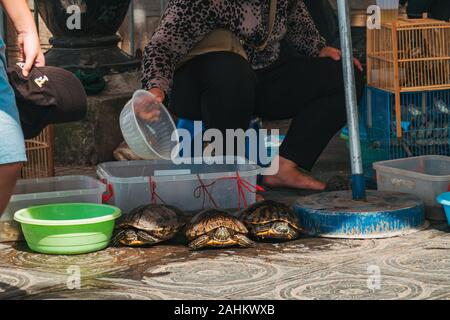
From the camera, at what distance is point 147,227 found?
4445 mm

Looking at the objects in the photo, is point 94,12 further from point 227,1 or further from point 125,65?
point 227,1

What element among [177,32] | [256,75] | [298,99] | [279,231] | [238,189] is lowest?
[279,231]

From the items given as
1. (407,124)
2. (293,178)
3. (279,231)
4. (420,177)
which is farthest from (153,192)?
(407,124)

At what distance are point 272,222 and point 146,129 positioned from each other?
0.79 meters

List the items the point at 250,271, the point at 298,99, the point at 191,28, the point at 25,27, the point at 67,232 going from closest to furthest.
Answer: the point at 25,27
the point at 250,271
the point at 67,232
the point at 191,28
the point at 298,99

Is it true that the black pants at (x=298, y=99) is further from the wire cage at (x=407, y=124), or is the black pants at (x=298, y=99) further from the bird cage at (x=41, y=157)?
the bird cage at (x=41, y=157)

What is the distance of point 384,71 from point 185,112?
114cm

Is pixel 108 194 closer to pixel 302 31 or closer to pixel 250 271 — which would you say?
pixel 250 271

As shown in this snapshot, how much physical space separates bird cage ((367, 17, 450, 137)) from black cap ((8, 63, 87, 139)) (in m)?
2.34

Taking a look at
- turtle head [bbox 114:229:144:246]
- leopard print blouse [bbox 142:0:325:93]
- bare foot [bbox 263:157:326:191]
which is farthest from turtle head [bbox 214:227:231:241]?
bare foot [bbox 263:157:326:191]

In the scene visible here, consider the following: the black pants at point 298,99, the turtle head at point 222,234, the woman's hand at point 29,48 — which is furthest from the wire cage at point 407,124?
the woman's hand at point 29,48

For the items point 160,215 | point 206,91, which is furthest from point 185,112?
point 160,215

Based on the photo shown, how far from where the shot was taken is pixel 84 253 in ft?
14.4

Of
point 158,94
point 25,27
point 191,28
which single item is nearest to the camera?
point 25,27
